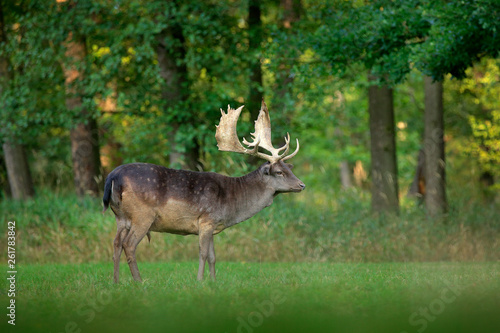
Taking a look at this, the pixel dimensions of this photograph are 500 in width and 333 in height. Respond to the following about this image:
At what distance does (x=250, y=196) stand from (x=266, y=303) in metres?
3.21

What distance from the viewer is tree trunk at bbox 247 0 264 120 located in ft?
57.6

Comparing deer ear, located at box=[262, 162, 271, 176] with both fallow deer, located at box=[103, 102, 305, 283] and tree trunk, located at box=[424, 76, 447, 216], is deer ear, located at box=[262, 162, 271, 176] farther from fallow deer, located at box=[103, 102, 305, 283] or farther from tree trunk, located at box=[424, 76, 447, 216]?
tree trunk, located at box=[424, 76, 447, 216]

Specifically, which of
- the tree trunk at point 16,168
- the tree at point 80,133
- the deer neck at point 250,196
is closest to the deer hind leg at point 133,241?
the deer neck at point 250,196

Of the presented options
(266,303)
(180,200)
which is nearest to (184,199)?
(180,200)

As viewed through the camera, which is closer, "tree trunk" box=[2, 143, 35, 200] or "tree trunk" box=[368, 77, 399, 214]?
"tree trunk" box=[368, 77, 399, 214]

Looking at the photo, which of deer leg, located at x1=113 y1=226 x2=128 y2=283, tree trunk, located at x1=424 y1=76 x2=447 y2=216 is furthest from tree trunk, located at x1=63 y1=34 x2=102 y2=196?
tree trunk, located at x1=424 y1=76 x2=447 y2=216

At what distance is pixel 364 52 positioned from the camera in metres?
15.0

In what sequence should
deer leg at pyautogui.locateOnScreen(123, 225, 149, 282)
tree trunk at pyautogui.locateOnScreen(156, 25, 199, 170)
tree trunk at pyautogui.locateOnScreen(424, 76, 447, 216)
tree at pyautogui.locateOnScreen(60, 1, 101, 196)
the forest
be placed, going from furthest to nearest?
tree at pyautogui.locateOnScreen(60, 1, 101, 196)
tree trunk at pyautogui.locateOnScreen(156, 25, 199, 170)
tree trunk at pyautogui.locateOnScreen(424, 76, 447, 216)
deer leg at pyautogui.locateOnScreen(123, 225, 149, 282)
the forest

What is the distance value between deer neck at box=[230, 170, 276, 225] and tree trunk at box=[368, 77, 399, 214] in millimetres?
6447

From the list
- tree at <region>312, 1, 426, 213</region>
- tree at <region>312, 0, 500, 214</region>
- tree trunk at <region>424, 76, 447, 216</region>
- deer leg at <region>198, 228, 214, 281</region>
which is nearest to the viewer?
deer leg at <region>198, 228, 214, 281</region>

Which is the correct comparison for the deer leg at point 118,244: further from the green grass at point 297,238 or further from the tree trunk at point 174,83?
the tree trunk at point 174,83

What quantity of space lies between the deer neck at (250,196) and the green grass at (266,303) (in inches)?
39.2

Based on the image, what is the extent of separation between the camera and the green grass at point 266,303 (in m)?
6.96

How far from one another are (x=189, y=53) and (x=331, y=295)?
1007 cm
